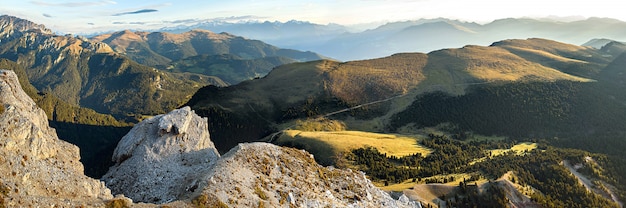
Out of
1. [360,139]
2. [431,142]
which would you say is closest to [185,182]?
Result: [360,139]

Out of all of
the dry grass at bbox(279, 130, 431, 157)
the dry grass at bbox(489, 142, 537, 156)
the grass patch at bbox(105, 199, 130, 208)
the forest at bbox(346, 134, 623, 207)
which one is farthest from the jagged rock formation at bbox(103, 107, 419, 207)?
the dry grass at bbox(489, 142, 537, 156)

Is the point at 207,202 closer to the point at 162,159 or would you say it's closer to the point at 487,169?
the point at 162,159

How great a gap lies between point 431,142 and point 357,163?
188 feet

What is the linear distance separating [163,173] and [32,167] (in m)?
14.0

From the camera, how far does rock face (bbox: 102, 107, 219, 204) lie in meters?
39.9

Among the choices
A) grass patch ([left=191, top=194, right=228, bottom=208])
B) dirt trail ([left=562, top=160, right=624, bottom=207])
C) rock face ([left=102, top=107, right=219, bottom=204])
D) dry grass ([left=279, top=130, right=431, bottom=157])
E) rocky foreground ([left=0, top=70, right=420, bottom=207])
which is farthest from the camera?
dry grass ([left=279, top=130, right=431, bottom=157])

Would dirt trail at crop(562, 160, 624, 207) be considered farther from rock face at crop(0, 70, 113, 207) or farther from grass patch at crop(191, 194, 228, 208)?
rock face at crop(0, 70, 113, 207)

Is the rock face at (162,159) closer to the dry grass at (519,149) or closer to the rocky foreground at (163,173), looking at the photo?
the rocky foreground at (163,173)

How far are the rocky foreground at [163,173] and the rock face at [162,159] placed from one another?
0.11 metres

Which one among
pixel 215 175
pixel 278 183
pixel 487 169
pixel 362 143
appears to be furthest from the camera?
pixel 362 143

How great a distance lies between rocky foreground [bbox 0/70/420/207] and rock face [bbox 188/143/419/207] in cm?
10

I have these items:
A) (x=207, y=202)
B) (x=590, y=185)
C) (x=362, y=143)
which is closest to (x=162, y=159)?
(x=207, y=202)

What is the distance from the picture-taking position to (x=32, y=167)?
30641 mm

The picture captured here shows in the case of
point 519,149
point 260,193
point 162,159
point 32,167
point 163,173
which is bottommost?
point 519,149
